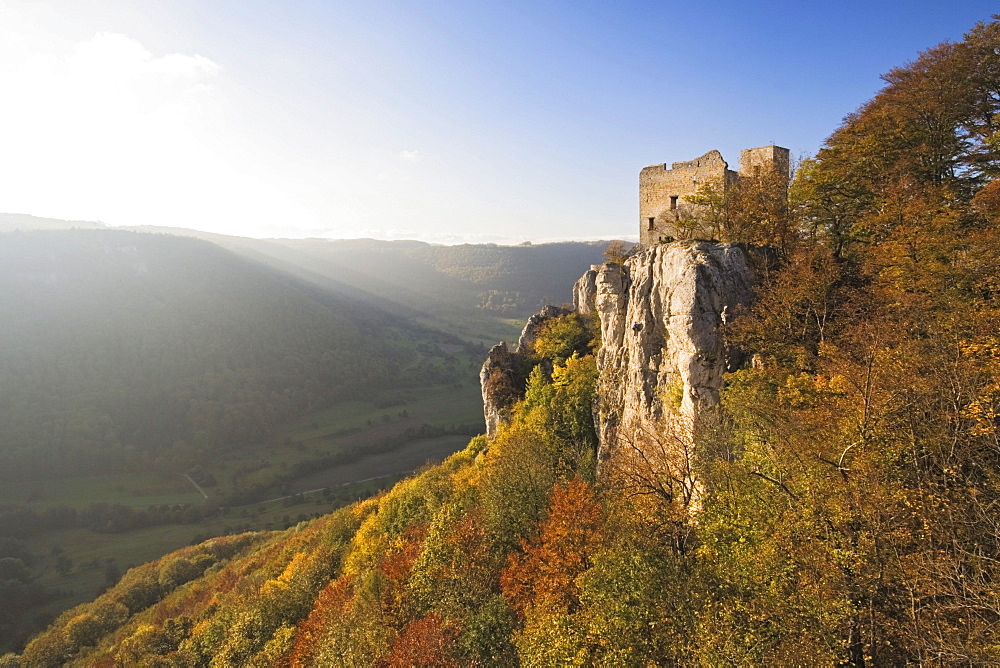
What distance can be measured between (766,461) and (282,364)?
186 m

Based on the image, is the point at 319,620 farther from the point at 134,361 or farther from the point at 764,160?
the point at 134,361

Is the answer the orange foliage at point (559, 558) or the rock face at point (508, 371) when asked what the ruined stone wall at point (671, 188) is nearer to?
the rock face at point (508, 371)

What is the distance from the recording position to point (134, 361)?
15938 centimetres

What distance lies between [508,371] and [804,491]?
92.9ft

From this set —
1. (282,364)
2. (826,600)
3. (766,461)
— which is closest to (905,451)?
(766,461)

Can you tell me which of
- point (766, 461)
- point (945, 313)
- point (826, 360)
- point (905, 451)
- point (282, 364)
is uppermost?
point (945, 313)

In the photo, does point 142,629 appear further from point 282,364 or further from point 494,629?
point 282,364

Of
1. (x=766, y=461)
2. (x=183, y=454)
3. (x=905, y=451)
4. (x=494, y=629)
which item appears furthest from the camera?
(x=183, y=454)

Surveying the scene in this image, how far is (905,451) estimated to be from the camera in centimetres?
1195

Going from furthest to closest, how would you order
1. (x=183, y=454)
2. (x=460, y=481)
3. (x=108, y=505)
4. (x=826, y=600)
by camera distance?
(x=183, y=454) → (x=108, y=505) → (x=460, y=481) → (x=826, y=600)

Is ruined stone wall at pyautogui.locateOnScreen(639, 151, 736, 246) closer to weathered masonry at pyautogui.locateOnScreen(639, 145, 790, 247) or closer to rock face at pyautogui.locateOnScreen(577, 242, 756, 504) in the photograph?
weathered masonry at pyautogui.locateOnScreen(639, 145, 790, 247)

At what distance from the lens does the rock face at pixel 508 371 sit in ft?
130

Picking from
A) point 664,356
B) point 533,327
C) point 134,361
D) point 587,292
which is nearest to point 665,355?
point 664,356

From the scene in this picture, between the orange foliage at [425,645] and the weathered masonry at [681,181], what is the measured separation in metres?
22.4
